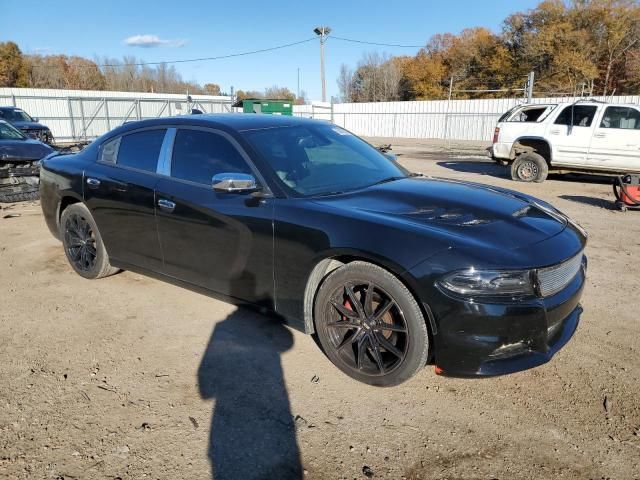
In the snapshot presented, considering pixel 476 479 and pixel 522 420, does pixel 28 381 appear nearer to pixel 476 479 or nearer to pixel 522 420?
pixel 476 479

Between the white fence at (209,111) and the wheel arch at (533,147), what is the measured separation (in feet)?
56.3

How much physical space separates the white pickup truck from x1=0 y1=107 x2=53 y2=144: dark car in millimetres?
16125

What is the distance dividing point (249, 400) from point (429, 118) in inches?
1346

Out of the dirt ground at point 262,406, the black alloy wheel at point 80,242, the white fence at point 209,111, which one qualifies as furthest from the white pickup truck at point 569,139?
the white fence at point 209,111

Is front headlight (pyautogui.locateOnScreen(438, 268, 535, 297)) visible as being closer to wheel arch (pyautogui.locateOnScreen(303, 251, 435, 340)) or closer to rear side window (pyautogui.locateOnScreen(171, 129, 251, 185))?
wheel arch (pyautogui.locateOnScreen(303, 251, 435, 340))

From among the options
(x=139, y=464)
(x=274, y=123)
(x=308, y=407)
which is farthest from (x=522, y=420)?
(x=274, y=123)

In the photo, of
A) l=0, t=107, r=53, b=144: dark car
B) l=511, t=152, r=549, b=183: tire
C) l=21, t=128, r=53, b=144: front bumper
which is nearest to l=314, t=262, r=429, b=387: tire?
l=511, t=152, r=549, b=183: tire

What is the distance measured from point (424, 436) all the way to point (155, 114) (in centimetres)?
2820

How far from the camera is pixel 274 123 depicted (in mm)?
3795

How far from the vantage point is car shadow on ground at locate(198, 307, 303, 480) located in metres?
2.24

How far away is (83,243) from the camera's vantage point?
461cm

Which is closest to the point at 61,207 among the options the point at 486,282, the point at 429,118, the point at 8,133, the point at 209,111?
the point at 486,282

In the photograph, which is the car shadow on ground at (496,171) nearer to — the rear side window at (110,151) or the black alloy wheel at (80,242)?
the rear side window at (110,151)

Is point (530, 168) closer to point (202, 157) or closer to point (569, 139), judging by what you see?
point (569, 139)
